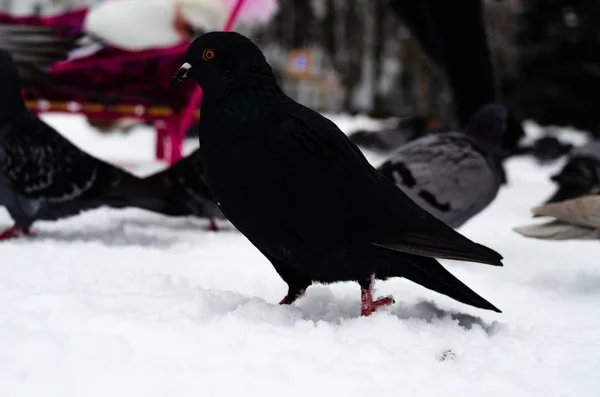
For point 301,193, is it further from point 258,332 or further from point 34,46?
point 34,46

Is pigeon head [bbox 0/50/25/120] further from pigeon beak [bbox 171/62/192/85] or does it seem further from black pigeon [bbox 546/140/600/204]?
black pigeon [bbox 546/140/600/204]

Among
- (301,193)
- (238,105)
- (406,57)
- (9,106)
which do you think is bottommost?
(406,57)

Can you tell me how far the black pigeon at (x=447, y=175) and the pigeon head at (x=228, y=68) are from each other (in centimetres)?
103

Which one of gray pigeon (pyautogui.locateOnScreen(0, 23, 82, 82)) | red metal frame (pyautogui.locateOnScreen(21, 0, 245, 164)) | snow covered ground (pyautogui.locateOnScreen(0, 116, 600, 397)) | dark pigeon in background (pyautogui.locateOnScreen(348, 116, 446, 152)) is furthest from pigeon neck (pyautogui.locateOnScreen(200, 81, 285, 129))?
dark pigeon in background (pyautogui.locateOnScreen(348, 116, 446, 152))

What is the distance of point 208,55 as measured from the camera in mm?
1782

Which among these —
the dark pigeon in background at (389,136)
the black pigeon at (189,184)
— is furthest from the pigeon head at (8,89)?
the dark pigeon in background at (389,136)

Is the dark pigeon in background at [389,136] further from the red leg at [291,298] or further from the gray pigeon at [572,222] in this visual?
the red leg at [291,298]

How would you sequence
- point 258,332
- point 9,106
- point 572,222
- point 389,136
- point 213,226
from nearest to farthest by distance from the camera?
point 258,332 → point 572,222 → point 9,106 → point 213,226 → point 389,136

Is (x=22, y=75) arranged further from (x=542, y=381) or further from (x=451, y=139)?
(x=542, y=381)

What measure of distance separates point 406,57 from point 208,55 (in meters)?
15.3

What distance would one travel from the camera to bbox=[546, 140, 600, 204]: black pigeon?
3.52 meters

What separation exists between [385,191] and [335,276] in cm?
25

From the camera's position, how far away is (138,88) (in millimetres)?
4605

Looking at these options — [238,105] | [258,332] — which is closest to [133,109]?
[238,105]
